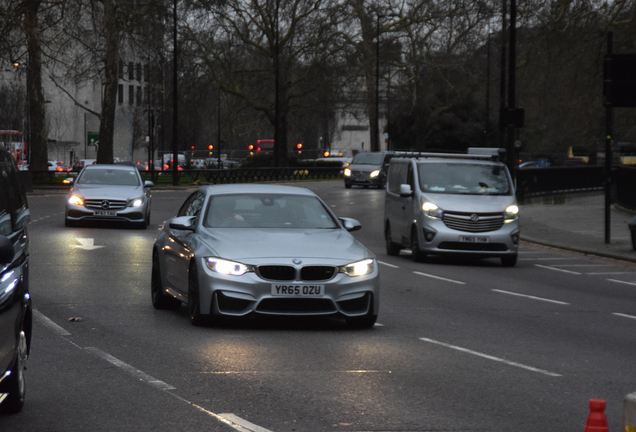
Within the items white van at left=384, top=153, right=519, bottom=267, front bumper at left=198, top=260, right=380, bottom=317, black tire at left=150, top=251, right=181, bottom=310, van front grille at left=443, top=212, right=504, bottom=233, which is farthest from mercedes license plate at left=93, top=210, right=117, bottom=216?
front bumper at left=198, top=260, right=380, bottom=317

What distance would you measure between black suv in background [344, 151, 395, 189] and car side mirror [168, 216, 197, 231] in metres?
40.9

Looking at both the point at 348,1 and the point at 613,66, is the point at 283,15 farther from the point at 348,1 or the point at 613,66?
the point at 613,66

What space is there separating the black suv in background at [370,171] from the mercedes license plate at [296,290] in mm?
41995

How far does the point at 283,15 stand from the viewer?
58.2 meters

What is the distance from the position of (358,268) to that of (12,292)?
4.53 meters

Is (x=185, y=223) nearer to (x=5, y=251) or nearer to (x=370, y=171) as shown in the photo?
(x=5, y=251)

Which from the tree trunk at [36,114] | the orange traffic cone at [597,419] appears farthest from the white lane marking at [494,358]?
the tree trunk at [36,114]

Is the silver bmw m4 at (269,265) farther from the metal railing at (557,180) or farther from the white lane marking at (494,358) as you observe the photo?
the metal railing at (557,180)

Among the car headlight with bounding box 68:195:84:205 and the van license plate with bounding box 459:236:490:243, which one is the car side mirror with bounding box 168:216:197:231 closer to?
the van license plate with bounding box 459:236:490:243

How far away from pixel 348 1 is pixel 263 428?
55.6 metres

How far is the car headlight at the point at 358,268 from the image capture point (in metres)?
9.52

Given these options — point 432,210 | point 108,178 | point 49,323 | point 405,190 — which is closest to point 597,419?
point 49,323

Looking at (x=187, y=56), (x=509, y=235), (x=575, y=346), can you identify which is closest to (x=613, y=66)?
(x=509, y=235)

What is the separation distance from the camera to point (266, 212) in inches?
418
